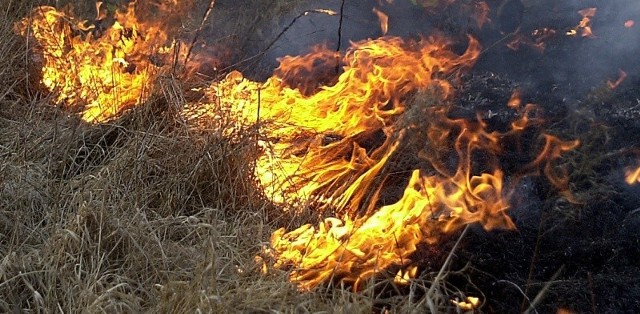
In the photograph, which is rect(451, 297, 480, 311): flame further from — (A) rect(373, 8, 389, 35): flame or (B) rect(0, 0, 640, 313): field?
(A) rect(373, 8, 389, 35): flame

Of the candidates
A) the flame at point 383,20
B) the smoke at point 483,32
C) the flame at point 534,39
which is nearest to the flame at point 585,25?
the smoke at point 483,32

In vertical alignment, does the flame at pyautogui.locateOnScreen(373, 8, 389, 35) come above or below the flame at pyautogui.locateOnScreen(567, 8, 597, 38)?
above

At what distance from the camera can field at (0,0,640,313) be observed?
9.32ft

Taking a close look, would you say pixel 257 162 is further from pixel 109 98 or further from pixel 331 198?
pixel 109 98

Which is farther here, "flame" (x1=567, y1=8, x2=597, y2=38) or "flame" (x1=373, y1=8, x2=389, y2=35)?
"flame" (x1=373, y1=8, x2=389, y2=35)

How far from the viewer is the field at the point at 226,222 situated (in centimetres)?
284

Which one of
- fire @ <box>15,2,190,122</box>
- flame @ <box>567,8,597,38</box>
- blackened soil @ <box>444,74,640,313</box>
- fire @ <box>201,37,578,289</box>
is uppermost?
fire @ <box>15,2,190,122</box>

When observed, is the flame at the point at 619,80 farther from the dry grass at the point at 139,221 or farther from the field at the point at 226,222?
the dry grass at the point at 139,221

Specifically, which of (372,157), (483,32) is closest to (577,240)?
(372,157)

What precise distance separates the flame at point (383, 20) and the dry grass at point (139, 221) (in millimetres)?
2227

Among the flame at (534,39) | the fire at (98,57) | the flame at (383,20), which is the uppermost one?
the fire at (98,57)

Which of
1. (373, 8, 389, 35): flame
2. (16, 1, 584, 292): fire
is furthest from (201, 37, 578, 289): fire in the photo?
(373, 8, 389, 35): flame

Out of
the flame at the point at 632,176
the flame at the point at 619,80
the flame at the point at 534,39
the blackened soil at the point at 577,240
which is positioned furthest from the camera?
the flame at the point at 534,39

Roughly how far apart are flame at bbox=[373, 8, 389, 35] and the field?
1326mm
